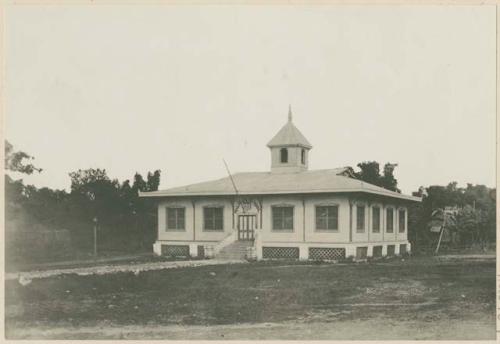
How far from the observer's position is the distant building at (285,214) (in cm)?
2731

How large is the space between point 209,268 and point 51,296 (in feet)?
27.0

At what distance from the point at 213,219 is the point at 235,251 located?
2.52 metres

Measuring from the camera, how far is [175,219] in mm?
31297

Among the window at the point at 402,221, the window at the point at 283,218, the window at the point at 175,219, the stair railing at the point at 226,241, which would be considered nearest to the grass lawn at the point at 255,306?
the window at the point at 283,218

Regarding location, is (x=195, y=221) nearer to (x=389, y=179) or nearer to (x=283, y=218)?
(x=283, y=218)

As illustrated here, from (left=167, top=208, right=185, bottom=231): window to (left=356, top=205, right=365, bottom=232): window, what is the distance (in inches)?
337

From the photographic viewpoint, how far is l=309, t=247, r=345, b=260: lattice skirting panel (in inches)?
1067

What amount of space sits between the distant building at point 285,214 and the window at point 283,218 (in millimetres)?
45

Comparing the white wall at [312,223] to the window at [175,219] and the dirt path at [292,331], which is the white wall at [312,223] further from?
the dirt path at [292,331]

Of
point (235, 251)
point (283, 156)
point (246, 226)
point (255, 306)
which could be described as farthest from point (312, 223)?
point (255, 306)

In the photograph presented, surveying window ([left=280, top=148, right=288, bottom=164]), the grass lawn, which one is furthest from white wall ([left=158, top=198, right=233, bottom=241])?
the grass lawn

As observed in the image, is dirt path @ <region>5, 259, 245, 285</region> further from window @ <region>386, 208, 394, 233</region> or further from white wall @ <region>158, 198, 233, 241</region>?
window @ <region>386, 208, 394, 233</region>

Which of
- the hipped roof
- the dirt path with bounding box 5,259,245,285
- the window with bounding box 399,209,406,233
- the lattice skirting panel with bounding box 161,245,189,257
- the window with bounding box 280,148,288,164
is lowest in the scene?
the lattice skirting panel with bounding box 161,245,189,257

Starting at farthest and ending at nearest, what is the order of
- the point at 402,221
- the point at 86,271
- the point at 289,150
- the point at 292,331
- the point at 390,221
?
the point at 402,221 → the point at 289,150 → the point at 390,221 → the point at 86,271 → the point at 292,331
